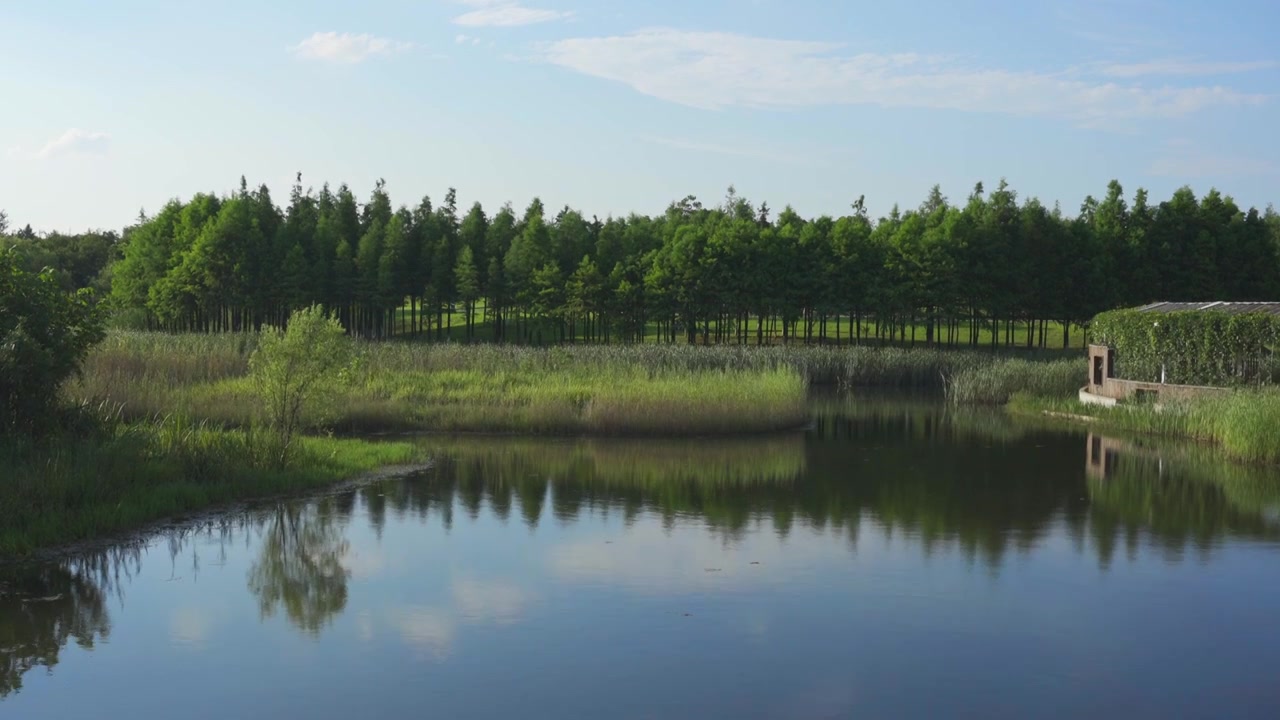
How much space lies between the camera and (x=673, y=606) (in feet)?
40.9

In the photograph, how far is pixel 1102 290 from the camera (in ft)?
187

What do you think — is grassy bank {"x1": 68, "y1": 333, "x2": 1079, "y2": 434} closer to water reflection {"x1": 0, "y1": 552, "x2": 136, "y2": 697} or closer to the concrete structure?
water reflection {"x1": 0, "y1": 552, "x2": 136, "y2": 697}

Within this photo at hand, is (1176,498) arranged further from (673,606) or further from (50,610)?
(50,610)

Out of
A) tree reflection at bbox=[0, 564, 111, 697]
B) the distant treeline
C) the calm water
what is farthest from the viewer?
the distant treeline

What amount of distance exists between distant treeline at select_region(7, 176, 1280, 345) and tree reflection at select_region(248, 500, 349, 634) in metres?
43.2

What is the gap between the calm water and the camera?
9.83 metres

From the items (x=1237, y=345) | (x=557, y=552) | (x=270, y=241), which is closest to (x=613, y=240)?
(x=270, y=241)

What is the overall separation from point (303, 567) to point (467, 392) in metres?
14.5

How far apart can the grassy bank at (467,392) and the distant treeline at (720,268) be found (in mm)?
25879

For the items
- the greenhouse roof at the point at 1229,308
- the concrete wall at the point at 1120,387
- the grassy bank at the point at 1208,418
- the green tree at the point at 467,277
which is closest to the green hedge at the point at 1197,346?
the concrete wall at the point at 1120,387

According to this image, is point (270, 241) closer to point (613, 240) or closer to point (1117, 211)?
point (613, 240)

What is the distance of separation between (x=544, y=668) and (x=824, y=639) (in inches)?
106

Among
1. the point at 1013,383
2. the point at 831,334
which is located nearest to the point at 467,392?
the point at 1013,383

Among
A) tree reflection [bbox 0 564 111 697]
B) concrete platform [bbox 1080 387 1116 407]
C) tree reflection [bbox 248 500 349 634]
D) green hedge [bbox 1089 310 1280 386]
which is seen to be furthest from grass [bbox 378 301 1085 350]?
tree reflection [bbox 0 564 111 697]
